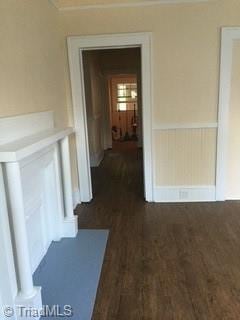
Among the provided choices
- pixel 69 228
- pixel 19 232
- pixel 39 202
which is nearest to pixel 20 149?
pixel 19 232

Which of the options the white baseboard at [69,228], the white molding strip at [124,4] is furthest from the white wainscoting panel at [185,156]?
the white molding strip at [124,4]

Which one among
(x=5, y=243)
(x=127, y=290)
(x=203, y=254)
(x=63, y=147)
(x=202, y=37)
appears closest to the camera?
(x=5, y=243)

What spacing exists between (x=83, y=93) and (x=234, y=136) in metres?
1.93

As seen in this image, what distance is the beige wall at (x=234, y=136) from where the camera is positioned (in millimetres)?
3223

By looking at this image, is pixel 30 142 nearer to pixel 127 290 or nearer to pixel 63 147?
pixel 63 147

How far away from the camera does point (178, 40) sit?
317 centimetres

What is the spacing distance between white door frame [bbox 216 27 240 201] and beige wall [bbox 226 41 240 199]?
0.23 feet

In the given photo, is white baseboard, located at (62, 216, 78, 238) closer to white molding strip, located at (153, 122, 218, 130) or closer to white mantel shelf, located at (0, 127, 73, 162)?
white mantel shelf, located at (0, 127, 73, 162)

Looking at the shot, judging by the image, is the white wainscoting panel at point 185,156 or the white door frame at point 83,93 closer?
the white door frame at point 83,93

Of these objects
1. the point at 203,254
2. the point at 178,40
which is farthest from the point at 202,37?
the point at 203,254

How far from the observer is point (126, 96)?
9.72m

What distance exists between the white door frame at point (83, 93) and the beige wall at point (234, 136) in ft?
3.19

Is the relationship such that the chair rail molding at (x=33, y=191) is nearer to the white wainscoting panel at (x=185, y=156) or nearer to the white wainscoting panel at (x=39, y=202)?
the white wainscoting panel at (x=39, y=202)

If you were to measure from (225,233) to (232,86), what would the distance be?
169cm
